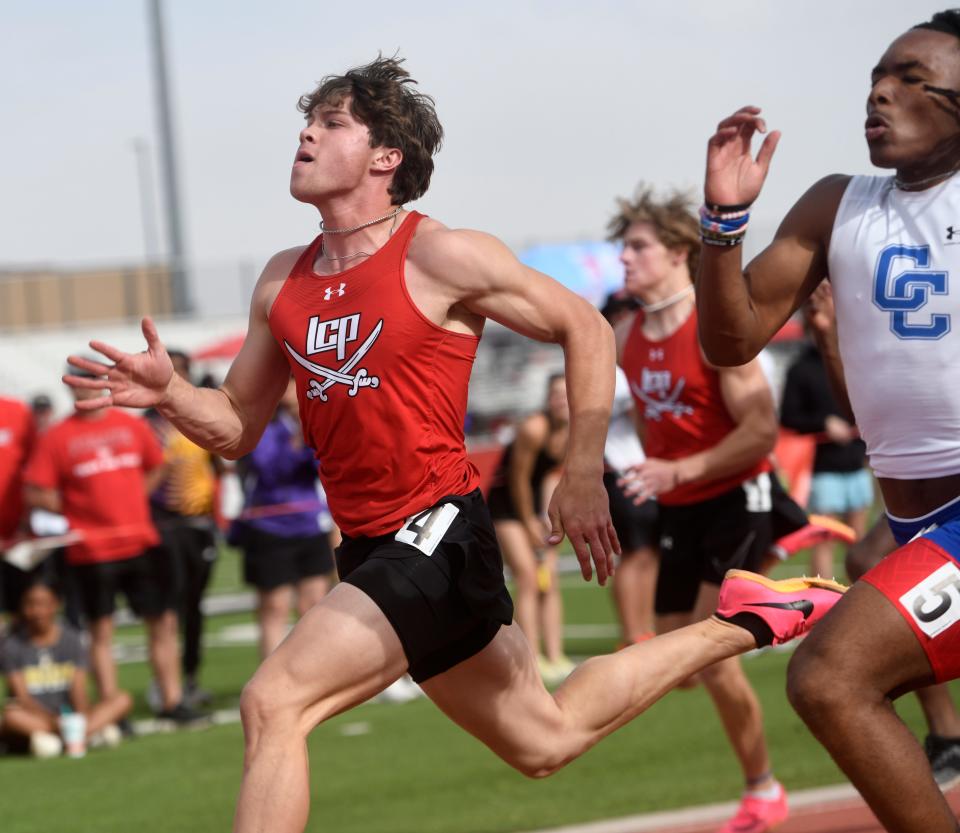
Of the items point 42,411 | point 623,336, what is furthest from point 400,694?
point 42,411

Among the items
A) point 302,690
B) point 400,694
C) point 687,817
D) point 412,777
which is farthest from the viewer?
point 400,694

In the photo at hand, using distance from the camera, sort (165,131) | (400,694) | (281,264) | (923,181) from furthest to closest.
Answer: (165,131), (400,694), (281,264), (923,181)

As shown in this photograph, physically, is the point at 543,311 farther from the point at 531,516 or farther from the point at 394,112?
the point at 531,516

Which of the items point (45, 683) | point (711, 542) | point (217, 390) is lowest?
point (45, 683)

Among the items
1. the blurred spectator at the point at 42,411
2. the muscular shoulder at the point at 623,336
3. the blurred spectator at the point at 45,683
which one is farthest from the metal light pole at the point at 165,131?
the muscular shoulder at the point at 623,336

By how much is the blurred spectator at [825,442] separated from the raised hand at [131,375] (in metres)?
8.94

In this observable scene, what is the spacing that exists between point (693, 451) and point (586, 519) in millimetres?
2483

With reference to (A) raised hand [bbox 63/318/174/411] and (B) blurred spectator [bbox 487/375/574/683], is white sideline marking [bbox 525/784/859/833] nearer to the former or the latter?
(A) raised hand [bbox 63/318/174/411]

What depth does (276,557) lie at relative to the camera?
10828mm

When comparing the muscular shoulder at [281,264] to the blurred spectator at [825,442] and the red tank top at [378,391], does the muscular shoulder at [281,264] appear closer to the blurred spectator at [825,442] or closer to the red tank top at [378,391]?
the red tank top at [378,391]

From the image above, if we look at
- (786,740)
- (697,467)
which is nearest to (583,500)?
(697,467)

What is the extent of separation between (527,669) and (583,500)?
0.64 metres

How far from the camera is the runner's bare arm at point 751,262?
4.22m

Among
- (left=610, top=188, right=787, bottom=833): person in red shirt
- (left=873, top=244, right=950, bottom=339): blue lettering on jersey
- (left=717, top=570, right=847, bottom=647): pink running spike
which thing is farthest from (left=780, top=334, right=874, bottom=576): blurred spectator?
(left=873, top=244, right=950, bottom=339): blue lettering on jersey
